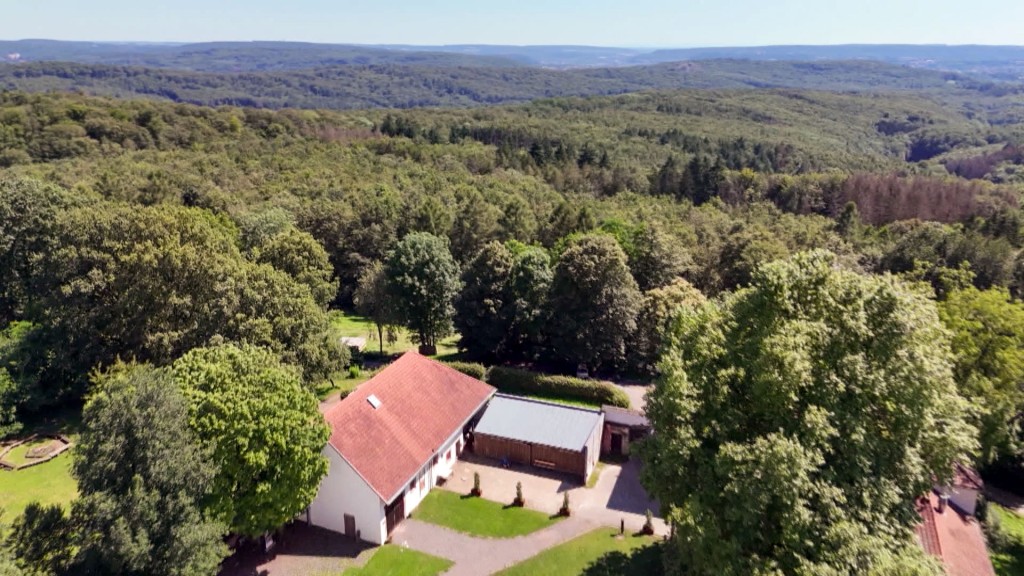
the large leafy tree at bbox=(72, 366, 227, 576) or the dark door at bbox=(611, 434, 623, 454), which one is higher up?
the large leafy tree at bbox=(72, 366, 227, 576)

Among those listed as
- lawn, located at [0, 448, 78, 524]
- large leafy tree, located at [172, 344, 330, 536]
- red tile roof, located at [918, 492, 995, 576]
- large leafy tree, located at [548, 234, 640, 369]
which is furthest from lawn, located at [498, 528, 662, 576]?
lawn, located at [0, 448, 78, 524]

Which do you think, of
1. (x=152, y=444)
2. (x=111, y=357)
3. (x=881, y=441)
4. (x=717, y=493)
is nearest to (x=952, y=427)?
(x=881, y=441)

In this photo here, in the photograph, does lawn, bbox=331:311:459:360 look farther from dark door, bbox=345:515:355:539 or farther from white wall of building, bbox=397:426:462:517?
dark door, bbox=345:515:355:539

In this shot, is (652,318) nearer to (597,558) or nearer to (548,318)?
(548,318)

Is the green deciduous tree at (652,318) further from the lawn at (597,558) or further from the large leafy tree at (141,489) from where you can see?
the large leafy tree at (141,489)

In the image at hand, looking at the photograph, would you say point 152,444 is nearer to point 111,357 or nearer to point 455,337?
point 111,357

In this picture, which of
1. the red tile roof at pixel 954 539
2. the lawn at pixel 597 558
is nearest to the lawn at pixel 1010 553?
the red tile roof at pixel 954 539

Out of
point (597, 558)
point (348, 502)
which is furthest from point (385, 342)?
point (597, 558)
